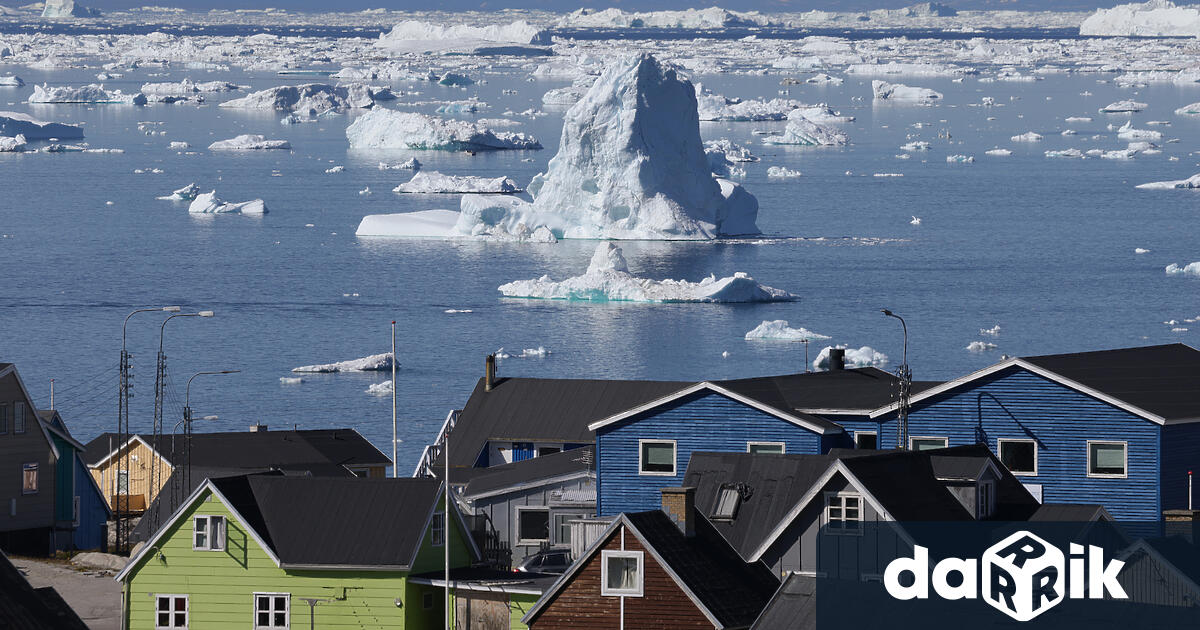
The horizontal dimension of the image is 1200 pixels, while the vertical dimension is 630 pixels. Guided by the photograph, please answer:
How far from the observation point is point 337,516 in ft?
86.6

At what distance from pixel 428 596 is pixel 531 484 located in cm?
440

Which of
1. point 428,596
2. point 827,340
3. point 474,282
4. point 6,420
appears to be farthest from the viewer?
point 474,282

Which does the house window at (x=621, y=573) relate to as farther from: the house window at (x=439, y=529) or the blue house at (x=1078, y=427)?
the blue house at (x=1078, y=427)

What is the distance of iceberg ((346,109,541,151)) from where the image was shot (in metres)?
150

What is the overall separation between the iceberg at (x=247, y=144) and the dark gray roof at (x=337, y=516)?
452ft

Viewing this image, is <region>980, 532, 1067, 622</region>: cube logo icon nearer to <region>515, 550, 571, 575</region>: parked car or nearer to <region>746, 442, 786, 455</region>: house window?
<region>515, 550, 571, 575</region>: parked car

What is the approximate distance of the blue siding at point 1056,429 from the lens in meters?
28.1

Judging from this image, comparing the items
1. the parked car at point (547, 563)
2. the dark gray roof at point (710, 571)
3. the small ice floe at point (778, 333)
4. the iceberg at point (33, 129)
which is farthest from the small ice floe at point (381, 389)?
the iceberg at point (33, 129)

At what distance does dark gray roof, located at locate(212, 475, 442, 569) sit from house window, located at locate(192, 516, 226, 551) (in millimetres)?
304

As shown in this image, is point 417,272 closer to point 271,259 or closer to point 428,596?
point 271,259

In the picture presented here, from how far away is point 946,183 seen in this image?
135875 millimetres

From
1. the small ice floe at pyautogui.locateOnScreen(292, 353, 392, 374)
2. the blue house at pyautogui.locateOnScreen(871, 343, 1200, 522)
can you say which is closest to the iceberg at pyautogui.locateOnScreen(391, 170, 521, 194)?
the small ice floe at pyautogui.locateOnScreen(292, 353, 392, 374)

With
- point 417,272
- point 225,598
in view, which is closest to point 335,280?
point 417,272

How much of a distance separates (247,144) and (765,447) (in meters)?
137
